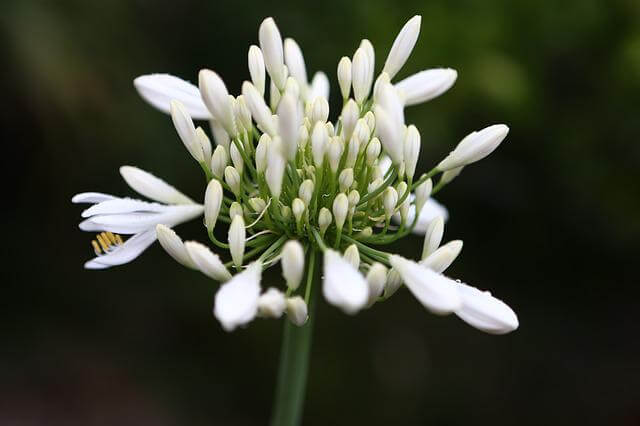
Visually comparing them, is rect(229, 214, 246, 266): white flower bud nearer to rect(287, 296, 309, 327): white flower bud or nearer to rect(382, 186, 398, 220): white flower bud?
rect(287, 296, 309, 327): white flower bud

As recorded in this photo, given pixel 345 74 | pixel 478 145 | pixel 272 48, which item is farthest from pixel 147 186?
pixel 478 145

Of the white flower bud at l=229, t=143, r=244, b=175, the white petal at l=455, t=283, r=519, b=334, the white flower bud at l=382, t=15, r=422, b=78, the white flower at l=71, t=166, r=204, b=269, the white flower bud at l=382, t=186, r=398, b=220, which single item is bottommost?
the white petal at l=455, t=283, r=519, b=334

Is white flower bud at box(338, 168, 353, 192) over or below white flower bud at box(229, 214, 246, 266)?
over

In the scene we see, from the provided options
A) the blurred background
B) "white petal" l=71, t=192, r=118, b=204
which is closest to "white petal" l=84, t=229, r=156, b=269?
"white petal" l=71, t=192, r=118, b=204

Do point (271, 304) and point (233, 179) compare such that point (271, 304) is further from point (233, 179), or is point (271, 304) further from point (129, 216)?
point (129, 216)

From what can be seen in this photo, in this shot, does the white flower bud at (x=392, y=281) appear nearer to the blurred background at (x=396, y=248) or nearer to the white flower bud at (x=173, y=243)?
the white flower bud at (x=173, y=243)

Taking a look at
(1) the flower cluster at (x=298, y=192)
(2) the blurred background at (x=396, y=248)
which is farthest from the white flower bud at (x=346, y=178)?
(2) the blurred background at (x=396, y=248)

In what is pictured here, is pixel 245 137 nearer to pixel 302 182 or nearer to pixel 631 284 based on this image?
pixel 302 182
